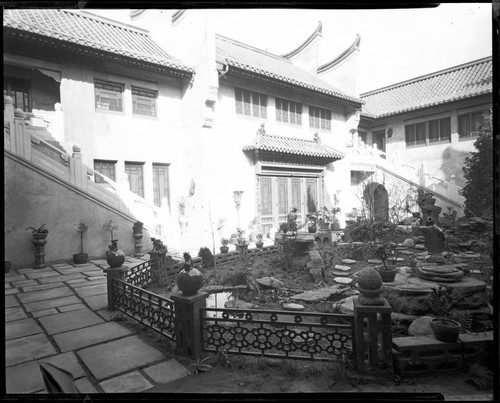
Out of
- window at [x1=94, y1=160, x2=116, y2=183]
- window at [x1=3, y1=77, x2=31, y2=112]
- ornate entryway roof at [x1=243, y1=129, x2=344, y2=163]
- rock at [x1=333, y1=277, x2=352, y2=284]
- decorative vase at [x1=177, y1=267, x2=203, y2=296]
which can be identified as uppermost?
window at [x1=3, y1=77, x2=31, y2=112]

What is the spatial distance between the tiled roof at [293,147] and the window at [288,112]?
2.32 feet

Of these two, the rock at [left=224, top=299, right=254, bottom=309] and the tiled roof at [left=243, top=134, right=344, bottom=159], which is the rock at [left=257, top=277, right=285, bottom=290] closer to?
the rock at [left=224, top=299, right=254, bottom=309]

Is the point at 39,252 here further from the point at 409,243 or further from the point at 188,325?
the point at 409,243

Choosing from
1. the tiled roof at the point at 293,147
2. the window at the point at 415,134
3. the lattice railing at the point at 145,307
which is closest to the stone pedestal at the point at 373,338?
the lattice railing at the point at 145,307

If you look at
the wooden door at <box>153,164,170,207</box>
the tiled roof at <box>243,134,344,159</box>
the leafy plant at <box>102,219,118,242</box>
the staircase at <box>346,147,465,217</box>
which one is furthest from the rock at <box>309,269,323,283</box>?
the staircase at <box>346,147,465,217</box>

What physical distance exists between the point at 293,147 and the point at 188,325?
8.79 m

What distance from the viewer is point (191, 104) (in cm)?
920

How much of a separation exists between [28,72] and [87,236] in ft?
17.3

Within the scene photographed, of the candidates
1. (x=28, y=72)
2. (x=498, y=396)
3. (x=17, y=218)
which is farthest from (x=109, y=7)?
(x=28, y=72)

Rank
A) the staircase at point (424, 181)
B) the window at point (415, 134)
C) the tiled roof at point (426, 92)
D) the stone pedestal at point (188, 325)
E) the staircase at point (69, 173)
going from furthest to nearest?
the window at point (415, 134)
the staircase at point (424, 181)
the tiled roof at point (426, 92)
the staircase at point (69, 173)
the stone pedestal at point (188, 325)

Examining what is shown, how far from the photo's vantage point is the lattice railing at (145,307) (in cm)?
311

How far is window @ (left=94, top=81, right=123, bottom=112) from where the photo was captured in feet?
26.9

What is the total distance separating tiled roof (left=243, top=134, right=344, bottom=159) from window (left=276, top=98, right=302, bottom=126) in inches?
27.8

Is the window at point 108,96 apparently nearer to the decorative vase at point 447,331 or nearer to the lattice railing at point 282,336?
the lattice railing at point 282,336
